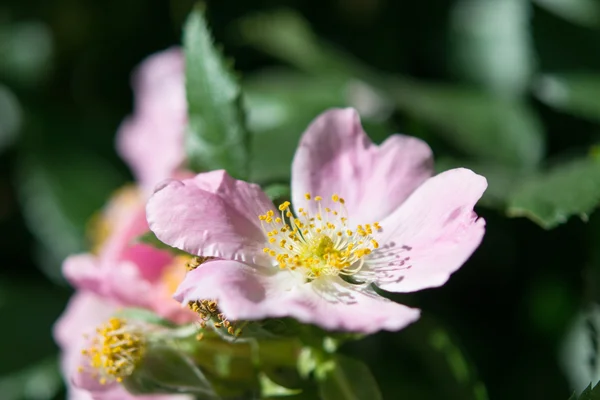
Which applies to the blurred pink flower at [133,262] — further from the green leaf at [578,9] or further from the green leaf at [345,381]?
the green leaf at [578,9]

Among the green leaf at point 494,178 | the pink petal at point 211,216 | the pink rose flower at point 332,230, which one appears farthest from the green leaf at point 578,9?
the pink petal at point 211,216

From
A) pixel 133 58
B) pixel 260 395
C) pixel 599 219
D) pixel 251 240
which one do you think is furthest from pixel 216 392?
pixel 133 58

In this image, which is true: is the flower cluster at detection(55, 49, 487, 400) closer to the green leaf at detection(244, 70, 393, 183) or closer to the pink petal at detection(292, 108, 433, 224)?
Result: the pink petal at detection(292, 108, 433, 224)

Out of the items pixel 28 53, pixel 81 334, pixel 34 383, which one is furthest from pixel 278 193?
pixel 28 53

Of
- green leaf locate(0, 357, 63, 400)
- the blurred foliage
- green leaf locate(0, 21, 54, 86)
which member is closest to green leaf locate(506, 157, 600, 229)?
the blurred foliage

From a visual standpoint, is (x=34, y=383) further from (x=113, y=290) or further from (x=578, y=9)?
(x=578, y=9)

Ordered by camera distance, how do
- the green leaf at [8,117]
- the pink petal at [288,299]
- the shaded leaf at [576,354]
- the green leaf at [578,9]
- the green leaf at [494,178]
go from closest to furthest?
the pink petal at [288,299]
the green leaf at [494,178]
the shaded leaf at [576,354]
the green leaf at [578,9]
the green leaf at [8,117]

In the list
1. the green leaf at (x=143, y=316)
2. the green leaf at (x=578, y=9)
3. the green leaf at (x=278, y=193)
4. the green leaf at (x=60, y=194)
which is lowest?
the green leaf at (x=60, y=194)
